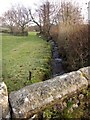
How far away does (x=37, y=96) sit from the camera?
4.26 meters

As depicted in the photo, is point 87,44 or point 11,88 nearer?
point 11,88

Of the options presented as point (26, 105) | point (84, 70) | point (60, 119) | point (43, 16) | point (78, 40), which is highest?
point (43, 16)

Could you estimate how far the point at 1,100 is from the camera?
413 cm

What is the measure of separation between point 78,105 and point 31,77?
323 cm

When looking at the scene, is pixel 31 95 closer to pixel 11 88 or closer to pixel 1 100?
pixel 1 100

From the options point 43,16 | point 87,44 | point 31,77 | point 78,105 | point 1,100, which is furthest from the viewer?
point 43,16

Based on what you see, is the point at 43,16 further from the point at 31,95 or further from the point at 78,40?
the point at 31,95

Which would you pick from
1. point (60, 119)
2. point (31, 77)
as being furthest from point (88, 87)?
point (31, 77)

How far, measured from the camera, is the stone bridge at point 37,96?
163 inches

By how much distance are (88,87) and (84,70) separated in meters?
0.38

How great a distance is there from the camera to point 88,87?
4.79 m

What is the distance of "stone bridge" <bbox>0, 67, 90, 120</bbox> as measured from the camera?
163 inches

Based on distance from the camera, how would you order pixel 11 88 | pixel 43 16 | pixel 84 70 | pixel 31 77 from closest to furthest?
pixel 84 70 < pixel 11 88 < pixel 31 77 < pixel 43 16

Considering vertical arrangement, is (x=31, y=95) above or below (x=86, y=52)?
below
